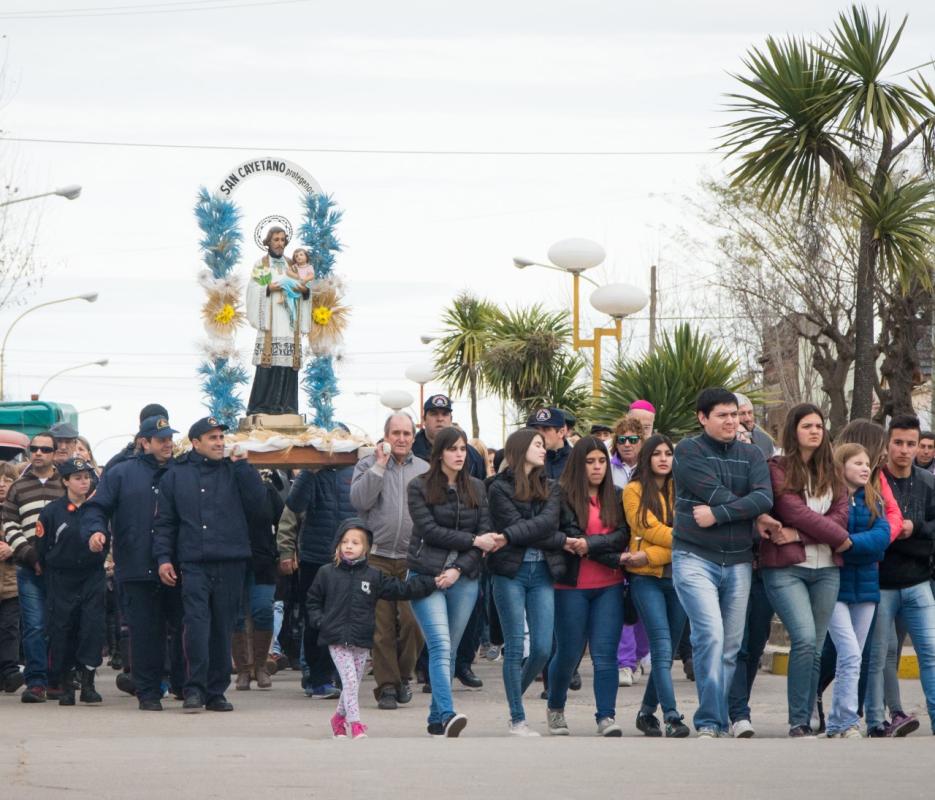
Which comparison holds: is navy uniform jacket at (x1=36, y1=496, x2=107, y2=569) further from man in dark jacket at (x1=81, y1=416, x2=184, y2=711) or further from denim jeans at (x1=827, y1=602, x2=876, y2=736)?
denim jeans at (x1=827, y1=602, x2=876, y2=736)

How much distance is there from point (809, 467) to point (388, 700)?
3743 millimetres

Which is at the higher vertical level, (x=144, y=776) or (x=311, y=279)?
(x=311, y=279)

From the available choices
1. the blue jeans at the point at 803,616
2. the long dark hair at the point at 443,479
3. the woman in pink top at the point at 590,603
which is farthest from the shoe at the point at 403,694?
the blue jeans at the point at 803,616

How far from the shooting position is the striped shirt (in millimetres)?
13695

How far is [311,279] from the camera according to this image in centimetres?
1662

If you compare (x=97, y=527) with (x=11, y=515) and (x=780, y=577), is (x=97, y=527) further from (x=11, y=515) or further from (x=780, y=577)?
(x=780, y=577)

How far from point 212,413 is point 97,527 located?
13.8 feet

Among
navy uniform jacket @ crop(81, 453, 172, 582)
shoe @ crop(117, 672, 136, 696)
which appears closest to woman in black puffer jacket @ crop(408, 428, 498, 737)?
navy uniform jacket @ crop(81, 453, 172, 582)

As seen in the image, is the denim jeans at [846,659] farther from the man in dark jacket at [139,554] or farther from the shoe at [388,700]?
the man in dark jacket at [139,554]

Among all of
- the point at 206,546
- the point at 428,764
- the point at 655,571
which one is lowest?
the point at 428,764

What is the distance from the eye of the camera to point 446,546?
10.7m

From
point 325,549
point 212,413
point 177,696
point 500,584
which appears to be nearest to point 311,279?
point 212,413

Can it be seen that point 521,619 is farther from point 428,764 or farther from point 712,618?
point 428,764

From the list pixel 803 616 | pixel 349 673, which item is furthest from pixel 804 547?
pixel 349 673
